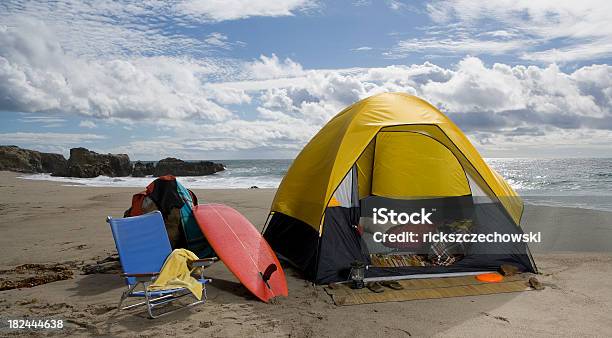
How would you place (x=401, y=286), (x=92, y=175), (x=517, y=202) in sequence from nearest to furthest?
(x=401, y=286), (x=517, y=202), (x=92, y=175)

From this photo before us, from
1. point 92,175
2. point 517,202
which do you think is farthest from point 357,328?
point 92,175

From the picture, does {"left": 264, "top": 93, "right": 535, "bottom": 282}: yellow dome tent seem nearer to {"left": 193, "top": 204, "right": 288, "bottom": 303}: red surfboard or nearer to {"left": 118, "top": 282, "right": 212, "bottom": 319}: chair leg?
{"left": 193, "top": 204, "right": 288, "bottom": 303}: red surfboard

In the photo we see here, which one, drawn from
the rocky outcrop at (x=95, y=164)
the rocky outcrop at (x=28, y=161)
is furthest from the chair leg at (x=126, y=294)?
the rocky outcrop at (x=28, y=161)

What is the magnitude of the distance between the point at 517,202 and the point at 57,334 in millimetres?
5386

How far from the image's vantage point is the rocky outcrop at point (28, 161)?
3838 centimetres

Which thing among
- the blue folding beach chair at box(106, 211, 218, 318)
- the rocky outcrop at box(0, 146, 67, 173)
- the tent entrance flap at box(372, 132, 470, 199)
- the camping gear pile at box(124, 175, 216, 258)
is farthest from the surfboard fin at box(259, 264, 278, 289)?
the rocky outcrop at box(0, 146, 67, 173)

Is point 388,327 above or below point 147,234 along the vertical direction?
below

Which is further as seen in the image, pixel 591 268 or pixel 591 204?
pixel 591 204

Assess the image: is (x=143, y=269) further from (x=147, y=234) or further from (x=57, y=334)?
(x=57, y=334)

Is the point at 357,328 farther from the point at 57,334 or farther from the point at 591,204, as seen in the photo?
the point at 591,204

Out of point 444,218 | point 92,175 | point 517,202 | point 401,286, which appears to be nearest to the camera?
point 401,286

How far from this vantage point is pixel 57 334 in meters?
4.07

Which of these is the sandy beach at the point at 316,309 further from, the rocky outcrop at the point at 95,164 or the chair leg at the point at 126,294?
the rocky outcrop at the point at 95,164

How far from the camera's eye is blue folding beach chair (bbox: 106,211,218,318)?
15.2ft
